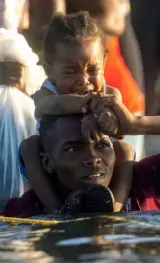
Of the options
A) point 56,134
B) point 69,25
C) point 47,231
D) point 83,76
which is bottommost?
point 47,231

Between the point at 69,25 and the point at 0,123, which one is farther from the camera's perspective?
the point at 0,123

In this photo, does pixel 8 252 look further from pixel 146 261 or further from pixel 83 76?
pixel 83 76

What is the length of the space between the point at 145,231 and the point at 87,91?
4.31 ft

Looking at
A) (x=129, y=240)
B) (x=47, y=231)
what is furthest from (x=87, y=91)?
(x=129, y=240)

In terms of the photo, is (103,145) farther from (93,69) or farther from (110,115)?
(93,69)

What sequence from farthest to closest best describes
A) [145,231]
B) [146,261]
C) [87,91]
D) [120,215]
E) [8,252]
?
[87,91]
[120,215]
[145,231]
[8,252]
[146,261]

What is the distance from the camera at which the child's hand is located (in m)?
3.28

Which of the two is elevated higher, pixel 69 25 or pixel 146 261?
pixel 69 25

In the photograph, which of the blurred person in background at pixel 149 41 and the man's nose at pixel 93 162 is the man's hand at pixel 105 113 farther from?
the blurred person in background at pixel 149 41

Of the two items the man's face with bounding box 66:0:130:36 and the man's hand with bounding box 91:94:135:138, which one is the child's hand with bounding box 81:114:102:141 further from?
the man's face with bounding box 66:0:130:36

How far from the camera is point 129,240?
7.34ft


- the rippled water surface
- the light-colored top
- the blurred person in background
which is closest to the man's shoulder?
the rippled water surface

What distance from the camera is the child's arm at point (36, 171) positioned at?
3.52 metres

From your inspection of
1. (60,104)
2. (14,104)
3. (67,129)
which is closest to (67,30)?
(60,104)
